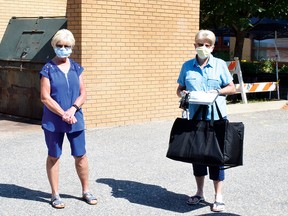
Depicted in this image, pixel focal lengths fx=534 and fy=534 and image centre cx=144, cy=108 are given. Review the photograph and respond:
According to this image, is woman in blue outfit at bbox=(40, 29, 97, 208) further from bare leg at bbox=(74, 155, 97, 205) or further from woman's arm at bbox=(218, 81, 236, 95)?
woman's arm at bbox=(218, 81, 236, 95)

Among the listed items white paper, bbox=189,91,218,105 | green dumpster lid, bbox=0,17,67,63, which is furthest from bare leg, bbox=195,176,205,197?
green dumpster lid, bbox=0,17,67,63

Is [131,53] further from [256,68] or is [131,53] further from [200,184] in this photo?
[256,68]

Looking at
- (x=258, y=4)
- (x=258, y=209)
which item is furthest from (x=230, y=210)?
(x=258, y=4)

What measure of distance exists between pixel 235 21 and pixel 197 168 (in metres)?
9.20

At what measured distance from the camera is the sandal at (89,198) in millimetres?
5384

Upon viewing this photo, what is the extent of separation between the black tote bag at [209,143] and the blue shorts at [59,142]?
0.90 meters

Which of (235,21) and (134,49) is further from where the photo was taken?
(235,21)

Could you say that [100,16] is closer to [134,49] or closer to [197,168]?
[134,49]

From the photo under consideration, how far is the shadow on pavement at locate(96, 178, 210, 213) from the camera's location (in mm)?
5410

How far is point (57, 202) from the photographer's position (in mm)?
5277

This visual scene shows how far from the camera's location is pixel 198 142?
5039mm

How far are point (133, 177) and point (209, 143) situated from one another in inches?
68.8

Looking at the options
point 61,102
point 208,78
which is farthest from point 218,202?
point 61,102

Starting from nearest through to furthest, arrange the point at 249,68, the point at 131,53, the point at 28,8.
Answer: the point at 131,53
the point at 28,8
the point at 249,68
